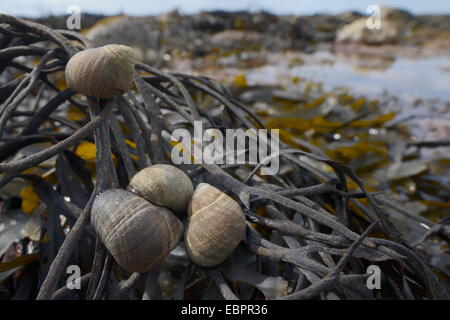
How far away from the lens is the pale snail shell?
81 cm

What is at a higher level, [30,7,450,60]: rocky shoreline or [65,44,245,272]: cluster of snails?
[30,7,450,60]: rocky shoreline

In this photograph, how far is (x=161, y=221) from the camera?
0.68 metres

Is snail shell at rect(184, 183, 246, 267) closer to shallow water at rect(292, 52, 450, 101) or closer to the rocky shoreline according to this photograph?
shallow water at rect(292, 52, 450, 101)

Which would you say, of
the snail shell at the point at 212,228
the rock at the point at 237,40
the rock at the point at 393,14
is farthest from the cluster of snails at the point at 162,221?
the rock at the point at 393,14

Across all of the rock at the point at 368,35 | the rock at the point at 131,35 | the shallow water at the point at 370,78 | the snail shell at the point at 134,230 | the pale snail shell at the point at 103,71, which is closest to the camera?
the snail shell at the point at 134,230

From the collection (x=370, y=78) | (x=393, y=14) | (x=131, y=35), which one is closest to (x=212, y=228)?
(x=131, y=35)

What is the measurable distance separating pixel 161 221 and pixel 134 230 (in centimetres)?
6

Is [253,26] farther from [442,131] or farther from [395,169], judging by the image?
[395,169]

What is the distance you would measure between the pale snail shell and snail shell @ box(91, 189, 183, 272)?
11.2 inches

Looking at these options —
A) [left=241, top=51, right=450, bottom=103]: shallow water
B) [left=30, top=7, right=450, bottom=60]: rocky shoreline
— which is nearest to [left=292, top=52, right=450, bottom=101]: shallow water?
[left=241, top=51, right=450, bottom=103]: shallow water

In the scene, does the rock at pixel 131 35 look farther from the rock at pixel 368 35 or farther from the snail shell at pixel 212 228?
the rock at pixel 368 35

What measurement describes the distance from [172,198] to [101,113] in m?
0.30

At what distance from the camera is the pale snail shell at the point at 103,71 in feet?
2.67
